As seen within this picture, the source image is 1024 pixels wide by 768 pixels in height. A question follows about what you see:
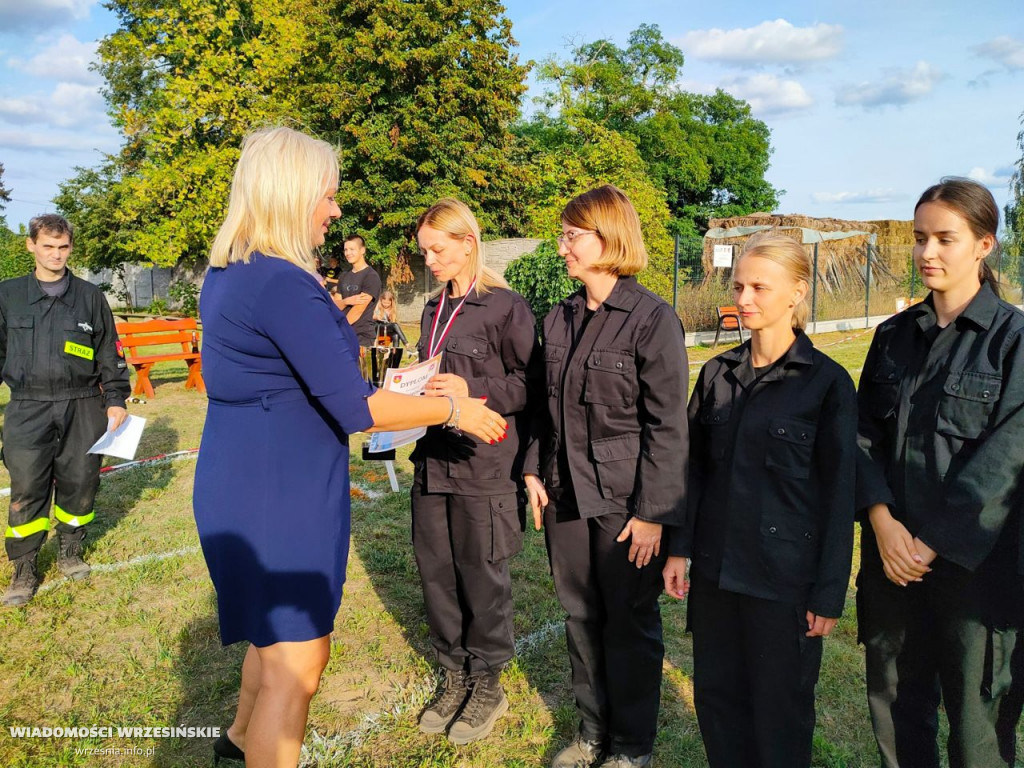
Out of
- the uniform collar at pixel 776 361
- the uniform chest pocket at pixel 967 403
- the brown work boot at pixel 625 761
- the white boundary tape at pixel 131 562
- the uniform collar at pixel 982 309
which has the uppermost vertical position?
the uniform collar at pixel 982 309

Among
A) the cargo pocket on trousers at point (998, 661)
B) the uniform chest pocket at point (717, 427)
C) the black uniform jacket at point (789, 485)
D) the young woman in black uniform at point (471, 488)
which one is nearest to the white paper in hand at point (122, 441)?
the young woman in black uniform at point (471, 488)

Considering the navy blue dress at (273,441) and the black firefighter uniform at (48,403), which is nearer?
the navy blue dress at (273,441)

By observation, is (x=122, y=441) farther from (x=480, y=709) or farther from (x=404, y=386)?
(x=480, y=709)

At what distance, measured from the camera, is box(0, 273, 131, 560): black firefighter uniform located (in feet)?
14.4

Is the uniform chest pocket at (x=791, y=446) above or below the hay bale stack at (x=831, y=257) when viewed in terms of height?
below

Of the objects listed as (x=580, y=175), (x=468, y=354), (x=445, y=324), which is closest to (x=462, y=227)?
(x=445, y=324)

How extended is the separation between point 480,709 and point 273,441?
1.65 m

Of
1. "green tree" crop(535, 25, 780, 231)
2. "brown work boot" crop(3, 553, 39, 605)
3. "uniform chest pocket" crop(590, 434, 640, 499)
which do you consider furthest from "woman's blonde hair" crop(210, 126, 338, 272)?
"green tree" crop(535, 25, 780, 231)

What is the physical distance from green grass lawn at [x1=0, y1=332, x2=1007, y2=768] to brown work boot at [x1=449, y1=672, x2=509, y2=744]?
0.15 feet

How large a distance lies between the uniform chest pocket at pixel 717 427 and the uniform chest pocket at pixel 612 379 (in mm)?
Answer: 258

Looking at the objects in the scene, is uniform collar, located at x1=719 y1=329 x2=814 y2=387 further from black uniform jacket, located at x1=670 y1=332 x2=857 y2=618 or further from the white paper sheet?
the white paper sheet

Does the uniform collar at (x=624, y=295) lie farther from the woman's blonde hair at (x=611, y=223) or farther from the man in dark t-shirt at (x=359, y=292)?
the man in dark t-shirt at (x=359, y=292)

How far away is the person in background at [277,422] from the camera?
6.66ft

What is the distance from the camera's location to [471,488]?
297cm
